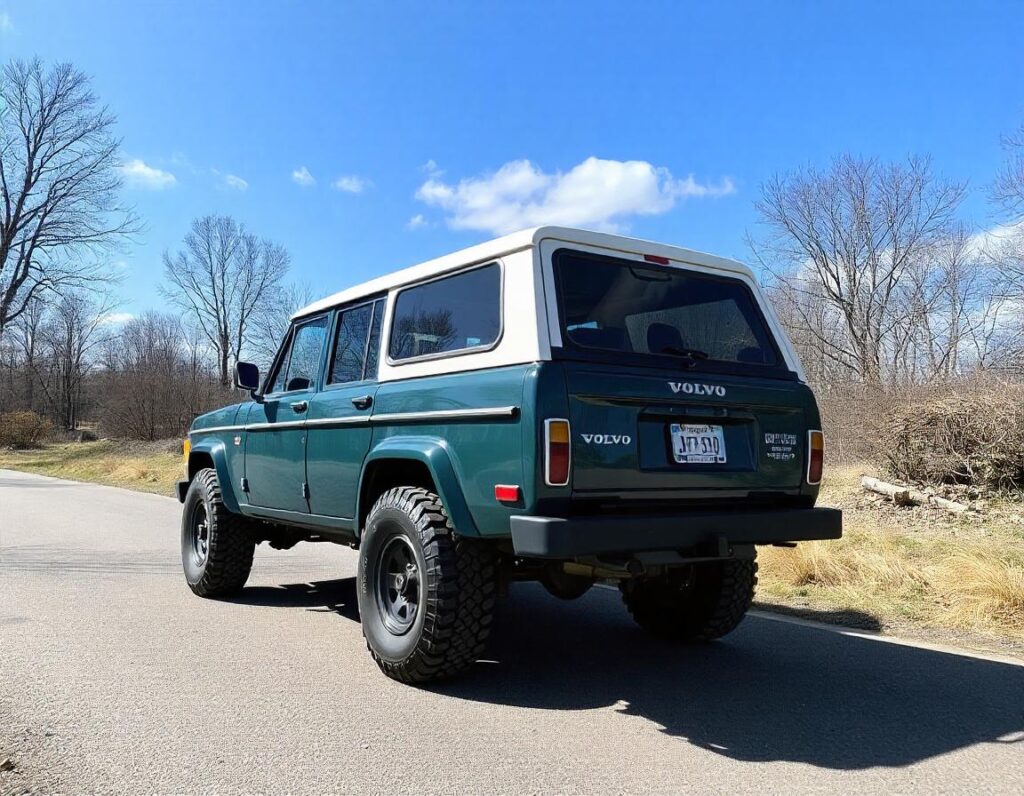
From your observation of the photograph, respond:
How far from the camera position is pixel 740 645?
16.8 feet

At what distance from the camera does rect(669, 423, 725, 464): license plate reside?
3914 millimetres

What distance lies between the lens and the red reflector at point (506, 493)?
3551 mm

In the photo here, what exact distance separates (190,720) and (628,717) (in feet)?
6.39

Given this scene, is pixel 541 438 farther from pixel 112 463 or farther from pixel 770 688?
pixel 112 463

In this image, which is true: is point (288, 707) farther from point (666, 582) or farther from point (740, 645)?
point (740, 645)

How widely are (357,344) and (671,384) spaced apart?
2.11m

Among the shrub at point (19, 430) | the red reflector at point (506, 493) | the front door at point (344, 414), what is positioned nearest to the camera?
the red reflector at point (506, 493)

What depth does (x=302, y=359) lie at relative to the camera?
225 inches

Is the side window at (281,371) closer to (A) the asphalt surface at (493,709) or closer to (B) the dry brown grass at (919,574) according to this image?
(A) the asphalt surface at (493,709)

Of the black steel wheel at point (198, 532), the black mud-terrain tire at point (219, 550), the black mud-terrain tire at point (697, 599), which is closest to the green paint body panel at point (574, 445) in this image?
the black mud-terrain tire at point (697, 599)

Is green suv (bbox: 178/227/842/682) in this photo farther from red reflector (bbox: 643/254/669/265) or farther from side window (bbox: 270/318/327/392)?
side window (bbox: 270/318/327/392)

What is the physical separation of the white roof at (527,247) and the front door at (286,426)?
0.68m

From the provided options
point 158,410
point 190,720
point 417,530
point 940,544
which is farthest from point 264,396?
point 158,410

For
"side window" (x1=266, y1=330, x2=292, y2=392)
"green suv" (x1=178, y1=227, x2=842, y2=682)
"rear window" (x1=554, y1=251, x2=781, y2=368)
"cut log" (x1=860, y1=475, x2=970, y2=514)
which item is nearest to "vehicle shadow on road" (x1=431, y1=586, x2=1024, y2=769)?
"green suv" (x1=178, y1=227, x2=842, y2=682)
